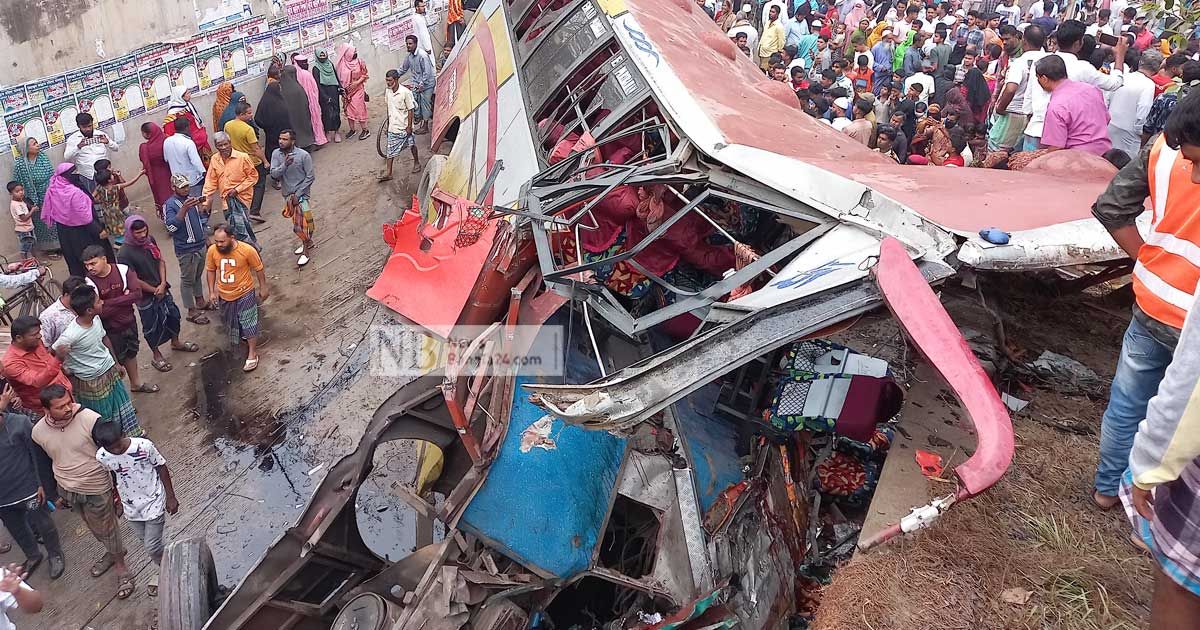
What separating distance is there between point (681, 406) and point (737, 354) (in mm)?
1279

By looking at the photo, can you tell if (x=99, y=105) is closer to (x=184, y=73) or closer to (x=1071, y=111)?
Answer: (x=184, y=73)

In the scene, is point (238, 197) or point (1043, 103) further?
point (238, 197)

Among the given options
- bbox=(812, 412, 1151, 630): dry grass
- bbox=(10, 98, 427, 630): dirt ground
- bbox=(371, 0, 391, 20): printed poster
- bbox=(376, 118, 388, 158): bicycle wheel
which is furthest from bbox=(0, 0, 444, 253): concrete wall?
bbox=(812, 412, 1151, 630): dry grass

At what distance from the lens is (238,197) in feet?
26.2

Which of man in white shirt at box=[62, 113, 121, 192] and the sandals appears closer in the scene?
the sandals

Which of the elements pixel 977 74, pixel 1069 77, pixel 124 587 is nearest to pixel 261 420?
pixel 124 587

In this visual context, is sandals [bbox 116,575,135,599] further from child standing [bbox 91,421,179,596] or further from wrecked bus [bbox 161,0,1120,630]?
wrecked bus [bbox 161,0,1120,630]

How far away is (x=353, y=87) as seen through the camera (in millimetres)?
11695

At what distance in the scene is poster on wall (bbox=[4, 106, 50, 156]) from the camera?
26.9 feet

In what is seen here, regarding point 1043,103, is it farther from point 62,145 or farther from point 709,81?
point 62,145

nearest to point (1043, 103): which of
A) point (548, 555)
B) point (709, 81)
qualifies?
point (709, 81)

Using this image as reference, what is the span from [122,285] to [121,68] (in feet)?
13.8

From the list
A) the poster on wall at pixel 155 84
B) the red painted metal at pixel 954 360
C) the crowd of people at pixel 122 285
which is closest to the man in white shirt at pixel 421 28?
the crowd of people at pixel 122 285

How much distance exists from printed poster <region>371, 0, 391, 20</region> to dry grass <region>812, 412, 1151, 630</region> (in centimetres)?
1221
